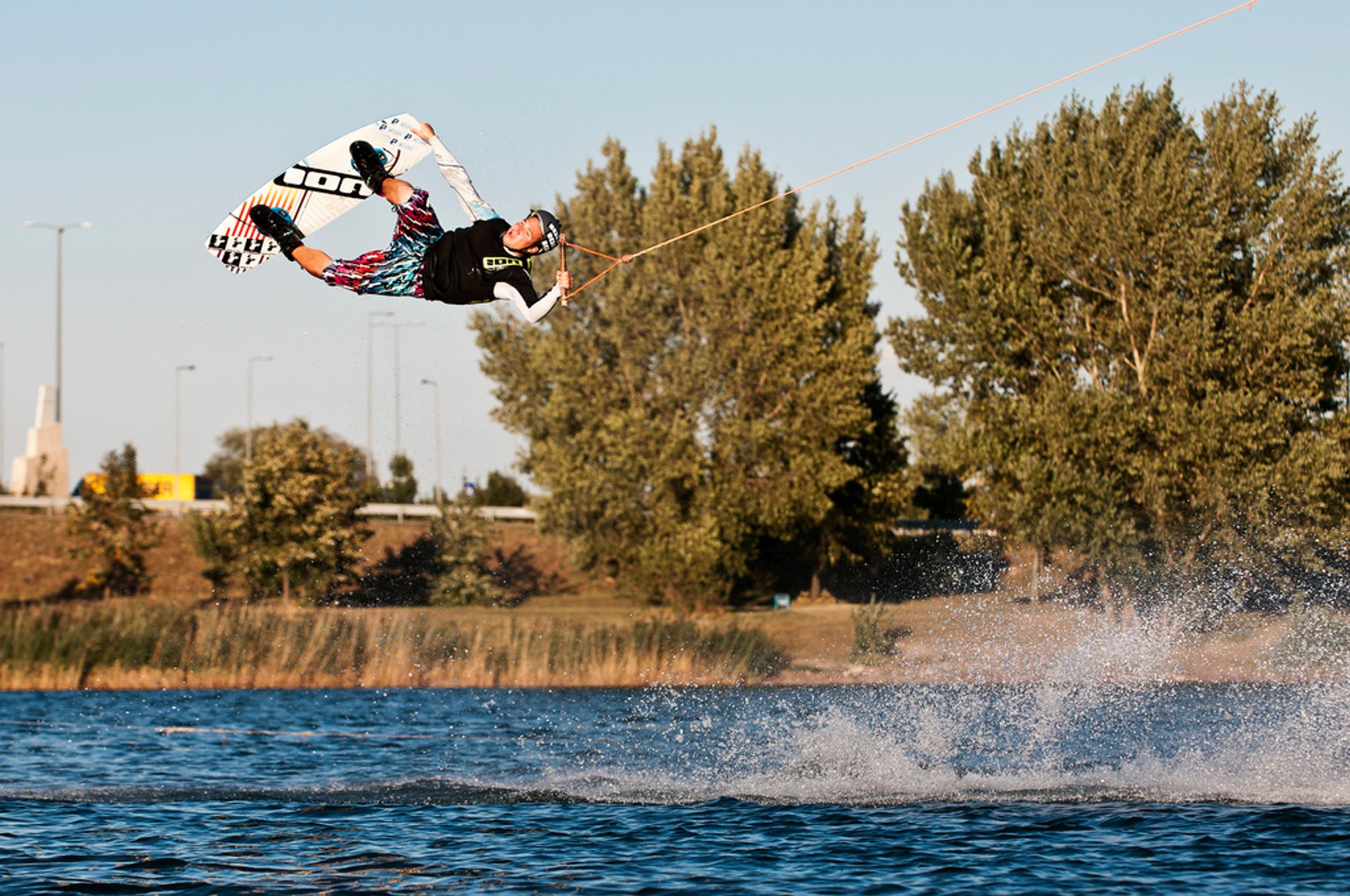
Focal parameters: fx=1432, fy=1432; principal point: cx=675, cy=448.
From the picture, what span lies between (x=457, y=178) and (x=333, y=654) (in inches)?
826

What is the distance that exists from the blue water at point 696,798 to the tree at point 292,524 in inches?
763

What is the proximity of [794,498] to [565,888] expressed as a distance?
32894 millimetres

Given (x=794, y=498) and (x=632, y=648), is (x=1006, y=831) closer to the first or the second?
(x=632, y=648)

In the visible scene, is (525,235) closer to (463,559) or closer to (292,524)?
(292,524)

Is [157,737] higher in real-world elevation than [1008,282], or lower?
lower

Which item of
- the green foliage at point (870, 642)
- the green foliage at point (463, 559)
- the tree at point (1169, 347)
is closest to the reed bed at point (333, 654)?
the green foliage at point (870, 642)

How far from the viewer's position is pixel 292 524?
46562mm

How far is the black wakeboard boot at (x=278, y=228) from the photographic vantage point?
12578mm

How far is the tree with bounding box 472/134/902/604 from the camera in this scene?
4381 cm

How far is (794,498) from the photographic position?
4462 cm

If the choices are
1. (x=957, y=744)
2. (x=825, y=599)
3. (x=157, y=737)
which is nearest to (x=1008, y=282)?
(x=825, y=599)

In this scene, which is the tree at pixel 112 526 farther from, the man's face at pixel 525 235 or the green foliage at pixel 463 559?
the man's face at pixel 525 235

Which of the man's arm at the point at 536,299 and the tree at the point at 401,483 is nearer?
the man's arm at the point at 536,299

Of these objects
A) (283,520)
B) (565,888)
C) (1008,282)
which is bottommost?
(565,888)
